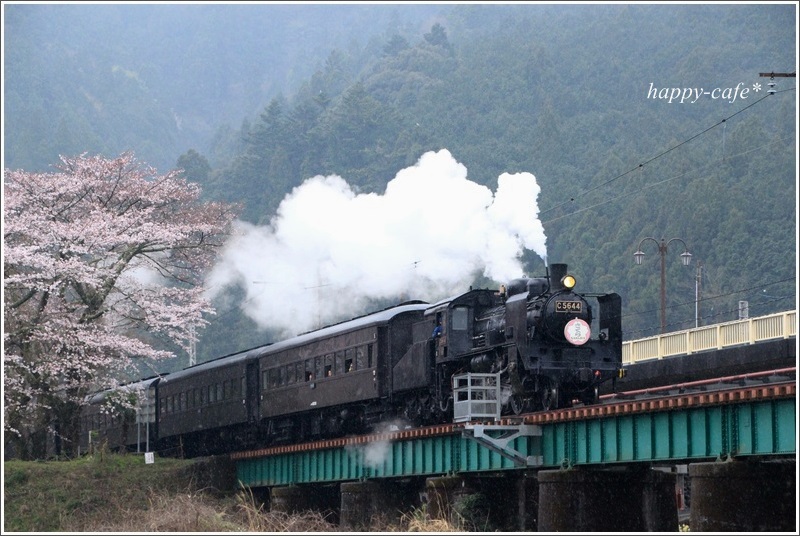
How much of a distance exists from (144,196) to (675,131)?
264 ft

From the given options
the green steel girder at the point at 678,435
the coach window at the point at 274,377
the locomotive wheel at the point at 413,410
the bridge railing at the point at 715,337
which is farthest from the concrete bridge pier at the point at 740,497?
the coach window at the point at 274,377

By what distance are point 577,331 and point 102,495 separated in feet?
56.2

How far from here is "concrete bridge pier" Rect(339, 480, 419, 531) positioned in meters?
33.8

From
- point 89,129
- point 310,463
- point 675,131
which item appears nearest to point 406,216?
point 310,463

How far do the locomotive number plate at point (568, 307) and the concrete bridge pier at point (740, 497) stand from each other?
6093 mm

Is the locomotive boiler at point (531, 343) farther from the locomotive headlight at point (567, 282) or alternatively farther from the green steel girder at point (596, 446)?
the green steel girder at point (596, 446)

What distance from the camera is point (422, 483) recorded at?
Answer: 34750 millimetres

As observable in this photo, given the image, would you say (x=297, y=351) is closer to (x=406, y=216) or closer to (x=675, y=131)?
(x=406, y=216)

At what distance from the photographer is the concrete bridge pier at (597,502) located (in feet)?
84.8

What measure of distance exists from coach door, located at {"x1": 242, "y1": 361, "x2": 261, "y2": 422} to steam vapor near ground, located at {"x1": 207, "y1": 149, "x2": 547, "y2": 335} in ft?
27.6

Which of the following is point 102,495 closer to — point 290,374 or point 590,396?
point 290,374

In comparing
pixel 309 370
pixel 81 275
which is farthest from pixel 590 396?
pixel 81 275

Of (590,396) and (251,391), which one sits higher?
(251,391)

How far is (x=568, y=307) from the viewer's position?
27672 millimetres
